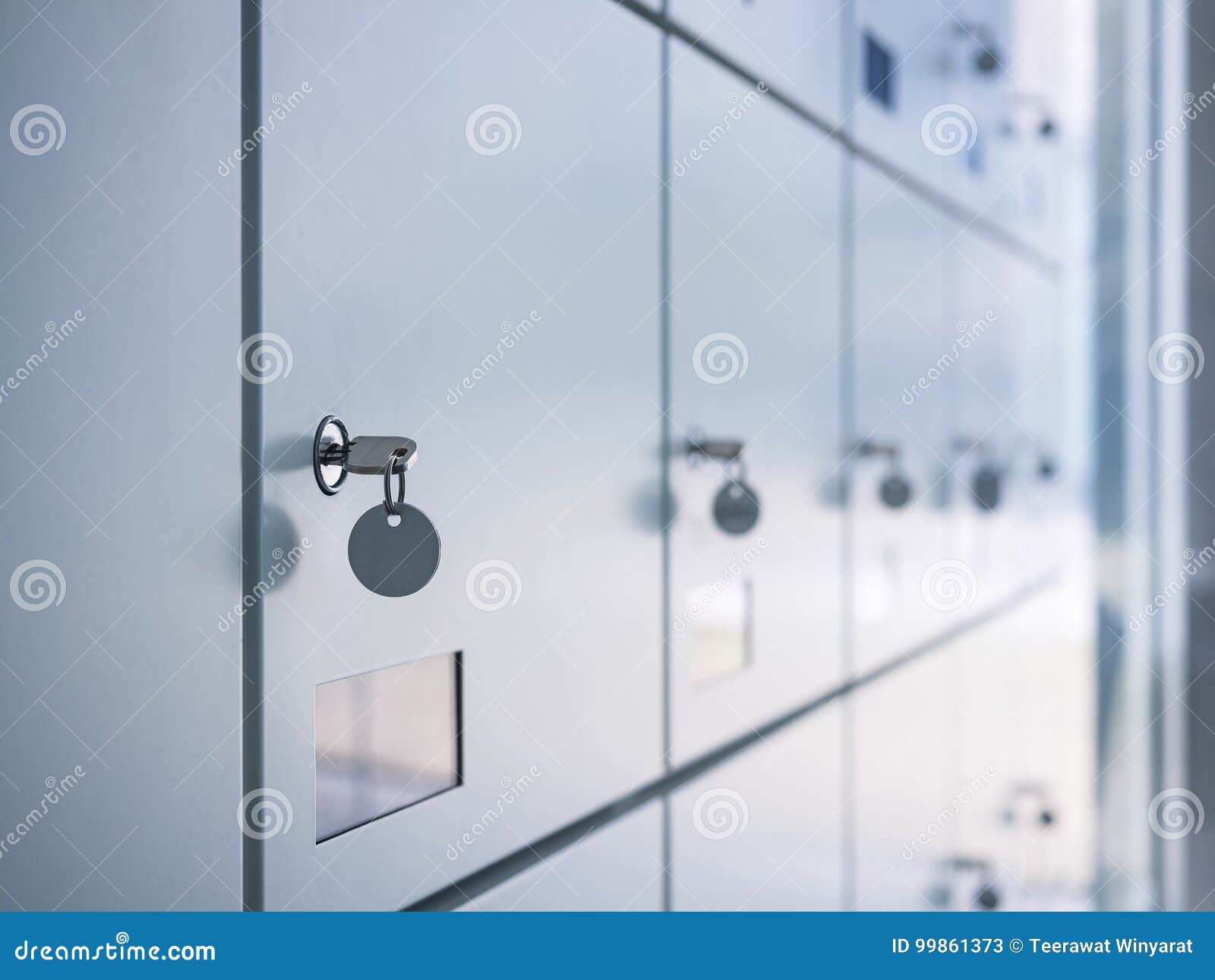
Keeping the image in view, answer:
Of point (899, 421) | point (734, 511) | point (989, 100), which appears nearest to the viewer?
point (734, 511)

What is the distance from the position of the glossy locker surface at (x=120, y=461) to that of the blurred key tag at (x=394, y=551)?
0.09m

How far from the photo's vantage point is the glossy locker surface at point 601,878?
0.86m

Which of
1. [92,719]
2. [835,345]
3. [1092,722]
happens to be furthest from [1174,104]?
[92,719]

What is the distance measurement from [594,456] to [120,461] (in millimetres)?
458

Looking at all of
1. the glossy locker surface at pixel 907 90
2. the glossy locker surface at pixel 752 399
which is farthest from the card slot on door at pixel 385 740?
the glossy locker surface at pixel 907 90

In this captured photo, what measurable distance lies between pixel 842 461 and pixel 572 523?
1.85ft

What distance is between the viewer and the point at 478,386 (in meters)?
0.82

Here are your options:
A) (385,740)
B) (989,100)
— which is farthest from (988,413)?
(385,740)

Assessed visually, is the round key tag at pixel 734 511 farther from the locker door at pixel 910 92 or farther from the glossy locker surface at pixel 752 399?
the locker door at pixel 910 92

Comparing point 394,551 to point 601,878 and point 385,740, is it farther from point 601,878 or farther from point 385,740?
point 601,878

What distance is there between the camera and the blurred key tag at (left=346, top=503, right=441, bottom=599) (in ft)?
2.20

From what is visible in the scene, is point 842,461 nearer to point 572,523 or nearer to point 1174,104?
point 572,523

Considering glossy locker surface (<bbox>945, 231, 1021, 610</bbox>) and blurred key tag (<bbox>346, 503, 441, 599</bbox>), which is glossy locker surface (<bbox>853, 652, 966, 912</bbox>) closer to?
glossy locker surface (<bbox>945, 231, 1021, 610</bbox>)

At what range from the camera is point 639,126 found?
1000 millimetres
